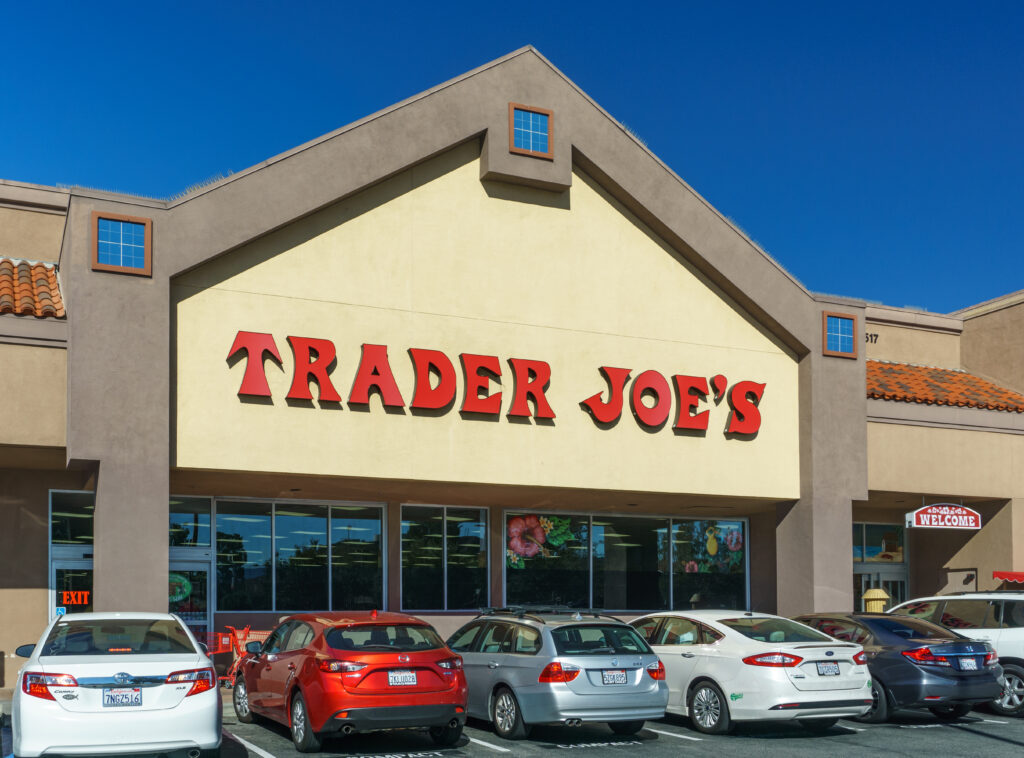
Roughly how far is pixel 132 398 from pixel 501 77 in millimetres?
8530

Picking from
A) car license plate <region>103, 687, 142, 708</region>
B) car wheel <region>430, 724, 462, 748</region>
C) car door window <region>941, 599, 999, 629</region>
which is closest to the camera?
car license plate <region>103, 687, 142, 708</region>

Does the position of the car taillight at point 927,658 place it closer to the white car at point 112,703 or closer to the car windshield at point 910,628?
the car windshield at point 910,628

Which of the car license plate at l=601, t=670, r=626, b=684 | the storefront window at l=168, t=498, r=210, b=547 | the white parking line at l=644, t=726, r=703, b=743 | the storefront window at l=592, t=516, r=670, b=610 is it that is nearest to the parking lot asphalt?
the white parking line at l=644, t=726, r=703, b=743

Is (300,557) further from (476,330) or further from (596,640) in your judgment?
(596,640)

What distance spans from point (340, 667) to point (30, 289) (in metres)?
8.99

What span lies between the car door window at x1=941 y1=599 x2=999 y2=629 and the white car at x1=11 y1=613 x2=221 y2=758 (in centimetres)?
1211

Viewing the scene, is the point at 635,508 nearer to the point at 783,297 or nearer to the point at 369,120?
the point at 783,297

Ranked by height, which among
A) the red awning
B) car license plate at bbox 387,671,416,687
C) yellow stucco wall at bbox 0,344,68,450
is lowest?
car license plate at bbox 387,671,416,687

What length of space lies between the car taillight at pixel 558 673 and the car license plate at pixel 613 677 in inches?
13.7

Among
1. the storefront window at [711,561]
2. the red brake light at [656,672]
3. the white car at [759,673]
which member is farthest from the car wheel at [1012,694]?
the storefront window at [711,561]

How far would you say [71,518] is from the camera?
19203 mm

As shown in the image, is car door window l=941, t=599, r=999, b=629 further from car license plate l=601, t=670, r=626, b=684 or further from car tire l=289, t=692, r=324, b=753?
car tire l=289, t=692, r=324, b=753

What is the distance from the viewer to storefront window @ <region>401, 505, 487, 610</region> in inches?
861

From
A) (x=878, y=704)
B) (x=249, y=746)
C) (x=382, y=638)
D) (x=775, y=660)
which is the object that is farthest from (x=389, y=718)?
(x=878, y=704)
